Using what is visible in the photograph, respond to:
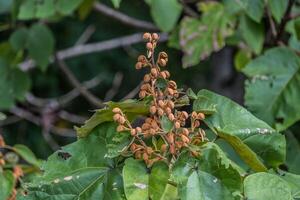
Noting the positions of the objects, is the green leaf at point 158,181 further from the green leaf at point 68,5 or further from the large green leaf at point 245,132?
the green leaf at point 68,5

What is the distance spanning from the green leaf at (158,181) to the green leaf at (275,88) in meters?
0.78

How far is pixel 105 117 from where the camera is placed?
3.62 feet

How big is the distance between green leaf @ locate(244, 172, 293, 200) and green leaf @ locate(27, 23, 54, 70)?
1604 millimetres

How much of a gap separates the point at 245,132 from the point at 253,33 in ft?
3.21

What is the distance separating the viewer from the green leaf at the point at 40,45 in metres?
2.53

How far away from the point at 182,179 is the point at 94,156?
0.56 ft

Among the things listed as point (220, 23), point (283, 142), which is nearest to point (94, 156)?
point (283, 142)

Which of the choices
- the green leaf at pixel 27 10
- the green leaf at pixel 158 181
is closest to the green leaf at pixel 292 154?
the green leaf at pixel 158 181

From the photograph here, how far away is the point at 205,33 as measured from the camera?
2.32m

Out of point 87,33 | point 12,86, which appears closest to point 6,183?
point 12,86

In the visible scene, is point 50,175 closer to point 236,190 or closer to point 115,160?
point 115,160

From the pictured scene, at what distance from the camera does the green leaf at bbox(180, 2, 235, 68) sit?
2275 millimetres

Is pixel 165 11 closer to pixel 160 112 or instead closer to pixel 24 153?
pixel 24 153

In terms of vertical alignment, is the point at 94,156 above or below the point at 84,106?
above
